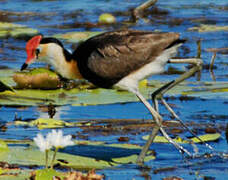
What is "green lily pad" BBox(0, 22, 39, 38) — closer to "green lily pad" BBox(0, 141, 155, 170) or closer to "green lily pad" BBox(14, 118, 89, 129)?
"green lily pad" BBox(14, 118, 89, 129)

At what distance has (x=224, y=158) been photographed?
268 inches

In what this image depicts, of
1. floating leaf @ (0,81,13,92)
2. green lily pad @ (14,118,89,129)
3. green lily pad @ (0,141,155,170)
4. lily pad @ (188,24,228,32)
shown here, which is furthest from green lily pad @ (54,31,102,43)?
green lily pad @ (0,141,155,170)

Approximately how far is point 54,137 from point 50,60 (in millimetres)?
2425

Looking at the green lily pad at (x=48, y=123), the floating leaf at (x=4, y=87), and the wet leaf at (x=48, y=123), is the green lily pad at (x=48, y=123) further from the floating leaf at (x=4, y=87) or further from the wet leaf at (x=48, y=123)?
the floating leaf at (x=4, y=87)

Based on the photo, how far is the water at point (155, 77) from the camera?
6543 millimetres

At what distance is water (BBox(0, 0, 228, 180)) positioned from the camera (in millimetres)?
6543

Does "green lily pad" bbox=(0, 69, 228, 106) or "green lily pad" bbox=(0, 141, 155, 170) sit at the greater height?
"green lily pad" bbox=(0, 141, 155, 170)

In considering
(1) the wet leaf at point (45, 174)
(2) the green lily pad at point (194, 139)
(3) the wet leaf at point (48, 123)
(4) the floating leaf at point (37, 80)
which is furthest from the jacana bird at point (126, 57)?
(1) the wet leaf at point (45, 174)

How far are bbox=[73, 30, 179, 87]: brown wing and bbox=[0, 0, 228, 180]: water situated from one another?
28.5 inches

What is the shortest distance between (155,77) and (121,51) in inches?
130

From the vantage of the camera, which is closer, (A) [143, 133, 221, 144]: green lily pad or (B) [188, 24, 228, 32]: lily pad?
(A) [143, 133, 221, 144]: green lily pad

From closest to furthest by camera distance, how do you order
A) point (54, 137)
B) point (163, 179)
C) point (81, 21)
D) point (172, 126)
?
point (54, 137)
point (163, 179)
point (172, 126)
point (81, 21)

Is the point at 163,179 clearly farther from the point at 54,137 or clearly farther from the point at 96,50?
the point at 96,50

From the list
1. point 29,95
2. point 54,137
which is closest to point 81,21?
point 29,95
